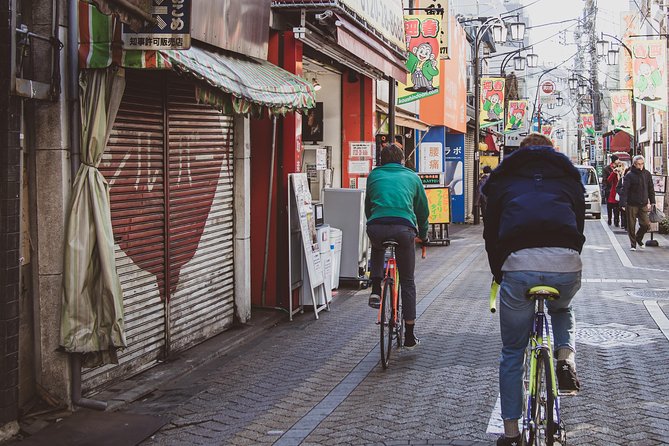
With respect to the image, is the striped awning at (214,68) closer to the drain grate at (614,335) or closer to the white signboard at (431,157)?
the drain grate at (614,335)

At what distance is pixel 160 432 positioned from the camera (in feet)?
20.3

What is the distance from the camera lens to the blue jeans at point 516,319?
4.93m

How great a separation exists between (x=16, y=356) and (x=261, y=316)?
16.1 feet

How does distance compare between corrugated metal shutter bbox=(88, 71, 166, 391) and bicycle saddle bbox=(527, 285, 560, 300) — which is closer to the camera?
bicycle saddle bbox=(527, 285, 560, 300)

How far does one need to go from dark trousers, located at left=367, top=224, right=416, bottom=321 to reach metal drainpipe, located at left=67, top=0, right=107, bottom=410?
2783 millimetres

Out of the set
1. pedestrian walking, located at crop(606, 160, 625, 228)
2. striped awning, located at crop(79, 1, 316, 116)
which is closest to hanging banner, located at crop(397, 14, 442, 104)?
pedestrian walking, located at crop(606, 160, 625, 228)

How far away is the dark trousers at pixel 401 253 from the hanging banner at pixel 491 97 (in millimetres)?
26874

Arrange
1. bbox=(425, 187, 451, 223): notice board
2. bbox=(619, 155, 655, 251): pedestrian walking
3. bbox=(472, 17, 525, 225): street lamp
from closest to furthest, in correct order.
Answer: bbox=(619, 155, 655, 251): pedestrian walking → bbox=(425, 187, 451, 223): notice board → bbox=(472, 17, 525, 225): street lamp

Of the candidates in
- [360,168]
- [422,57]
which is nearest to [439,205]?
[422,57]

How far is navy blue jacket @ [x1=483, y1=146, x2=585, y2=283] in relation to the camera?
4.94 metres

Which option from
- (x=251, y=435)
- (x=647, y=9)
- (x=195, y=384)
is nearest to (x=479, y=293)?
(x=195, y=384)

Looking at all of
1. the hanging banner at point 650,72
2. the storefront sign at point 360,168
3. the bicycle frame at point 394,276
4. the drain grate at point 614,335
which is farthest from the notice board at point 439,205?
the bicycle frame at point 394,276

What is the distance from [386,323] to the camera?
8.02 metres

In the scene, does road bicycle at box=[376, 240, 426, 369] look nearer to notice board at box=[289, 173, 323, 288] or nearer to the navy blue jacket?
notice board at box=[289, 173, 323, 288]
